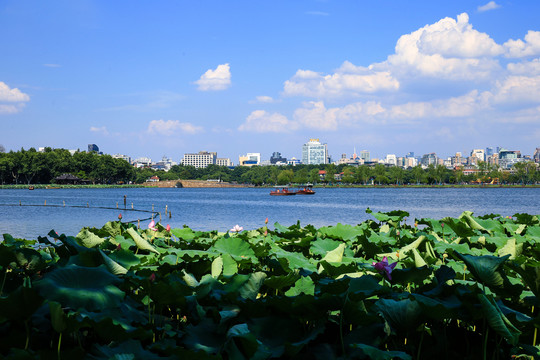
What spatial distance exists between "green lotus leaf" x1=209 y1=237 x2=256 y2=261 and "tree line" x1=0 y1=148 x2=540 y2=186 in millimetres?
115888

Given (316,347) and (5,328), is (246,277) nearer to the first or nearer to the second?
(316,347)

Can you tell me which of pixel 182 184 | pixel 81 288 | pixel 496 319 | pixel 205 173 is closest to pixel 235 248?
pixel 81 288

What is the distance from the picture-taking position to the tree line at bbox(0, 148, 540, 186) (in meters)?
109

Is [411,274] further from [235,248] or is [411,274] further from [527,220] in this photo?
[527,220]

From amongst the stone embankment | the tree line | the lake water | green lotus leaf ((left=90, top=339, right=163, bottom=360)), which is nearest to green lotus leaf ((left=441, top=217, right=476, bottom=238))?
green lotus leaf ((left=90, top=339, right=163, bottom=360))

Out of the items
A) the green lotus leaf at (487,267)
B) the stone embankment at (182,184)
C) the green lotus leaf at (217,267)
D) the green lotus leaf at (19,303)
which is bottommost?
the stone embankment at (182,184)

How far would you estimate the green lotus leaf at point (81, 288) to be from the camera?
162 cm

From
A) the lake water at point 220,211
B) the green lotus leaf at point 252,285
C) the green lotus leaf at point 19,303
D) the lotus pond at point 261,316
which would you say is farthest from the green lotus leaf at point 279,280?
the lake water at point 220,211

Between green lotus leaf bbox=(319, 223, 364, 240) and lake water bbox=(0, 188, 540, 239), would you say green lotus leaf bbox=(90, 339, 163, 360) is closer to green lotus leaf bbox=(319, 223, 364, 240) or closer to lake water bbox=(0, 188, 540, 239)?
green lotus leaf bbox=(319, 223, 364, 240)

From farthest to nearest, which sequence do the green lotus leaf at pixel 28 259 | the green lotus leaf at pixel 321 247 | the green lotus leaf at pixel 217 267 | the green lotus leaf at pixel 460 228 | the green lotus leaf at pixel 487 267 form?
1. the green lotus leaf at pixel 460 228
2. the green lotus leaf at pixel 321 247
3. the green lotus leaf at pixel 217 267
4. the green lotus leaf at pixel 28 259
5. the green lotus leaf at pixel 487 267

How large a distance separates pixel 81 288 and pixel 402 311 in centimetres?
120

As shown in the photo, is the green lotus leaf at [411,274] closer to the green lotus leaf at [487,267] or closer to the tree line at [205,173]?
the green lotus leaf at [487,267]

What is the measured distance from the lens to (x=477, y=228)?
16.4 ft

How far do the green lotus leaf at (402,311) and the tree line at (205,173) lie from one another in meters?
118
